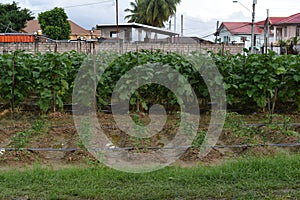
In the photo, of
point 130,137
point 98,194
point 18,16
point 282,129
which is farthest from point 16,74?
point 18,16

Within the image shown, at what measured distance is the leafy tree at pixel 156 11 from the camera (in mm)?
46938

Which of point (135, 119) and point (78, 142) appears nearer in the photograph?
point (78, 142)

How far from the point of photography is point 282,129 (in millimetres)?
6129

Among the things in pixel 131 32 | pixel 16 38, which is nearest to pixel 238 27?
pixel 131 32

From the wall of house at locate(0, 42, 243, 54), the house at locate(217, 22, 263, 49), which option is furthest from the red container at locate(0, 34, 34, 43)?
the house at locate(217, 22, 263, 49)

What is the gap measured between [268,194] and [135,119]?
11.6 ft

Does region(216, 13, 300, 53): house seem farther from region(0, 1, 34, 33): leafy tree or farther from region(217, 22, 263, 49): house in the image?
region(0, 1, 34, 33): leafy tree

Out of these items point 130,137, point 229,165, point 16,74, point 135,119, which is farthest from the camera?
point 16,74

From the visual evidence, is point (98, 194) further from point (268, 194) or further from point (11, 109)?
point (11, 109)

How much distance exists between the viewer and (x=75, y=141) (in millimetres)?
5625

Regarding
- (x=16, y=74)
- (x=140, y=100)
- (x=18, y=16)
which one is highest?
(x=18, y=16)

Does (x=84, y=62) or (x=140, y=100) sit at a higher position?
(x=84, y=62)

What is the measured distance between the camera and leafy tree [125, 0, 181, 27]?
46938 millimetres

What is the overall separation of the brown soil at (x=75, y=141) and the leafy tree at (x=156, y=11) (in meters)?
40.7
